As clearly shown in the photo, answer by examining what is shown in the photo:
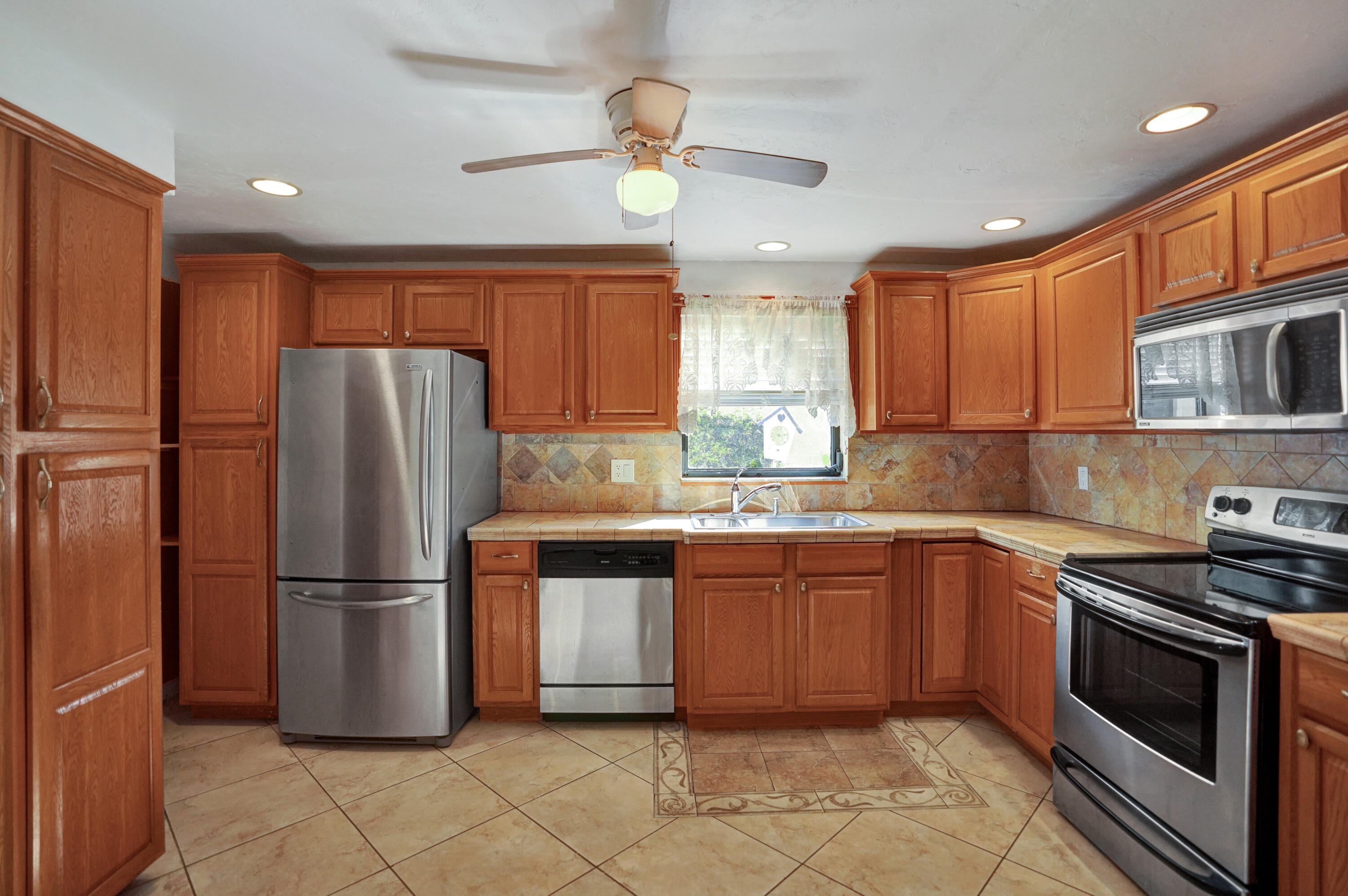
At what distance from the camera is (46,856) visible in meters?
1.50

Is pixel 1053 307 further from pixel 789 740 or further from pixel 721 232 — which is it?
pixel 789 740

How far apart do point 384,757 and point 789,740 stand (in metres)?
1.75

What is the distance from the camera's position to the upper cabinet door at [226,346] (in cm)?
278

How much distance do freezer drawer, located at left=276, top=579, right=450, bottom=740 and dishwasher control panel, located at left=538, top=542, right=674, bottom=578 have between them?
458 mm

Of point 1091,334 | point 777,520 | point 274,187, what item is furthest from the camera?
point 777,520

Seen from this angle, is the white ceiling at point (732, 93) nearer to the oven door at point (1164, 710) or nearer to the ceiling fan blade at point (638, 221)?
the ceiling fan blade at point (638, 221)

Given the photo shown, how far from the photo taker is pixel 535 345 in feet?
10.2

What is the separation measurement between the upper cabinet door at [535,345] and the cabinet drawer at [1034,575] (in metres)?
2.16

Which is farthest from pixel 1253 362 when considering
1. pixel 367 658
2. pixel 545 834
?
pixel 367 658

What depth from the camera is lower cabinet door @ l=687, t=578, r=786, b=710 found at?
276cm

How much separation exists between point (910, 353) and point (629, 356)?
147 cm

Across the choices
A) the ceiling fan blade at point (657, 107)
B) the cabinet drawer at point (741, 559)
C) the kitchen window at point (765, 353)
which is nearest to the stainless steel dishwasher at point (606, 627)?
the cabinet drawer at point (741, 559)

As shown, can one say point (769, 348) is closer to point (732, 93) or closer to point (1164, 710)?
point (732, 93)

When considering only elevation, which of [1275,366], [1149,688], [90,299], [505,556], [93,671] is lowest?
[1149,688]
